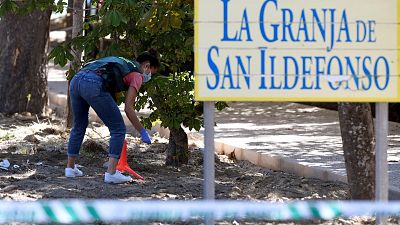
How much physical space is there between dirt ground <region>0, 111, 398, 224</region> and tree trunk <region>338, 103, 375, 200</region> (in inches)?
10.1

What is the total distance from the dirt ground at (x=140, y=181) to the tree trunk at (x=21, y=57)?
8.06ft

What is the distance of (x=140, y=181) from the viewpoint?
358 inches

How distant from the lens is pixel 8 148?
11461 millimetres

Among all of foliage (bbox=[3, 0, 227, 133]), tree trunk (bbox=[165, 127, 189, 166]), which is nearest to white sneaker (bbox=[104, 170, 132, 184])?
foliage (bbox=[3, 0, 227, 133])

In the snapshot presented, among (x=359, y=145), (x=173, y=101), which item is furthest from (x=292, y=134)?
(x=359, y=145)

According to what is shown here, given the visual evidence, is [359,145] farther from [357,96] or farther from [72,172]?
[72,172]

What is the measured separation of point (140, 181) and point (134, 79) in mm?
1138

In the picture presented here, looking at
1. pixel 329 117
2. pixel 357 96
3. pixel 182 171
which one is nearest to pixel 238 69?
pixel 357 96

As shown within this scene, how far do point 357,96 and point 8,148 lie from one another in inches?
245

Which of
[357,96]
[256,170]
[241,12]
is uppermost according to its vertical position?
[241,12]

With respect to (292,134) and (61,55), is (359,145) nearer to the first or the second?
(61,55)

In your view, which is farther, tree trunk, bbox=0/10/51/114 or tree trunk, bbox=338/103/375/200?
tree trunk, bbox=0/10/51/114

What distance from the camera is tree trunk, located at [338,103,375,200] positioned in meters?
7.25

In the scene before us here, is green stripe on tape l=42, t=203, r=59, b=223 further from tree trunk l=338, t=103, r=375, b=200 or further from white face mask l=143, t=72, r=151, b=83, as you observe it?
white face mask l=143, t=72, r=151, b=83
